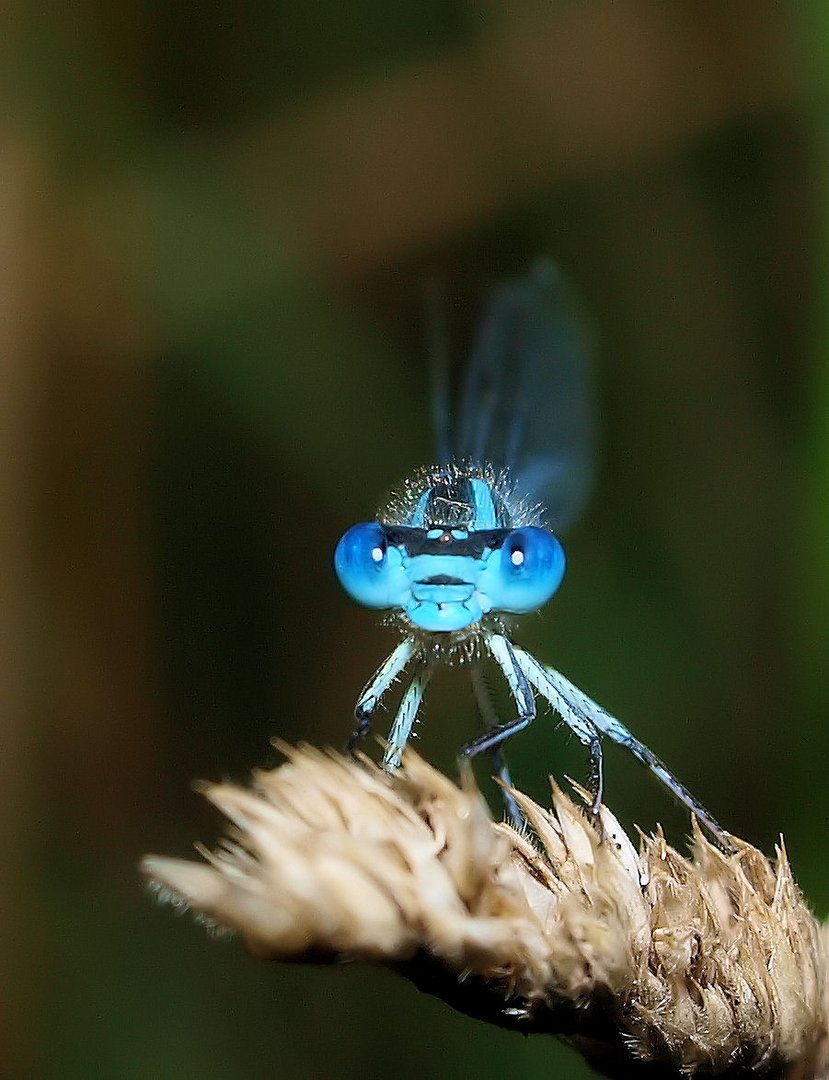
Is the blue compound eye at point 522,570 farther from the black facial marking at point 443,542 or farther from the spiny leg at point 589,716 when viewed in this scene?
the spiny leg at point 589,716

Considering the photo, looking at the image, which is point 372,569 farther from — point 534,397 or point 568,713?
point 534,397

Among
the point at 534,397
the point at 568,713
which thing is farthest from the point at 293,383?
the point at 568,713

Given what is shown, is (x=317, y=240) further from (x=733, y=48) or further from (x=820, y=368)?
(x=820, y=368)

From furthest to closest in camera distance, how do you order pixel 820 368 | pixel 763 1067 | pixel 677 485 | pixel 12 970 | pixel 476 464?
pixel 677 485
pixel 12 970
pixel 476 464
pixel 820 368
pixel 763 1067

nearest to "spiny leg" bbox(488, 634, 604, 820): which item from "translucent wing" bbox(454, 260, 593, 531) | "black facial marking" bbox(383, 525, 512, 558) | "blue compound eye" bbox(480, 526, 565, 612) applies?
"blue compound eye" bbox(480, 526, 565, 612)

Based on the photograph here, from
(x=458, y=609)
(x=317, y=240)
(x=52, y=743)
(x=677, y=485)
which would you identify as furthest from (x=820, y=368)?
(x=52, y=743)

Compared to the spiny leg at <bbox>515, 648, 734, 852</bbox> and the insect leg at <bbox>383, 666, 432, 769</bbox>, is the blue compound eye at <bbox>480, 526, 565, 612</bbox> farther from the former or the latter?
the insect leg at <bbox>383, 666, 432, 769</bbox>

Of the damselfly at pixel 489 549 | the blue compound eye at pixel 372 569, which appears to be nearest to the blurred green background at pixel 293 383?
the damselfly at pixel 489 549
